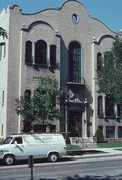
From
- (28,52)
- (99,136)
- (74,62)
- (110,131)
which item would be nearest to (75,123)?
(99,136)

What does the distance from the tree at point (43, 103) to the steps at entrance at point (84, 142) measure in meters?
6.40

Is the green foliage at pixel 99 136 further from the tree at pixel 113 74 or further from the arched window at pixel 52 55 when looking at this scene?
the arched window at pixel 52 55

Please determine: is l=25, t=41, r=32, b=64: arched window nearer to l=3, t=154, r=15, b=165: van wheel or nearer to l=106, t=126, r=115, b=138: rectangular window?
l=106, t=126, r=115, b=138: rectangular window

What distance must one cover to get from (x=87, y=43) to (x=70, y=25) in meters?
3.18

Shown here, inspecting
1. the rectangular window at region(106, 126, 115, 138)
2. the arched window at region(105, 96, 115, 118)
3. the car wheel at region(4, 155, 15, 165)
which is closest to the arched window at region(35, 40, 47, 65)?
the arched window at region(105, 96, 115, 118)

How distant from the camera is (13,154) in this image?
75.5ft

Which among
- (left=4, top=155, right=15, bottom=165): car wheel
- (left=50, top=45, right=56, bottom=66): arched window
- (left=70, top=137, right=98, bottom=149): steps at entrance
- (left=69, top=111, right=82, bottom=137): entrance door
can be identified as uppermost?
(left=50, top=45, right=56, bottom=66): arched window

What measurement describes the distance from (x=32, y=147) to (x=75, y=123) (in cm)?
1674

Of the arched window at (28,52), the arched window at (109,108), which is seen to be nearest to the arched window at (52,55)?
the arched window at (28,52)

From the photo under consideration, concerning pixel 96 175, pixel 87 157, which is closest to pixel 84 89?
pixel 87 157

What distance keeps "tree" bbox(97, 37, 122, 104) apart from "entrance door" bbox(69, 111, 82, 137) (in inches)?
257

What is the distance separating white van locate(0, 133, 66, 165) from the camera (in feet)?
74.9

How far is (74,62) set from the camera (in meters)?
40.9

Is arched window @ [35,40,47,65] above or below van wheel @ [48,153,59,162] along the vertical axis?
above
